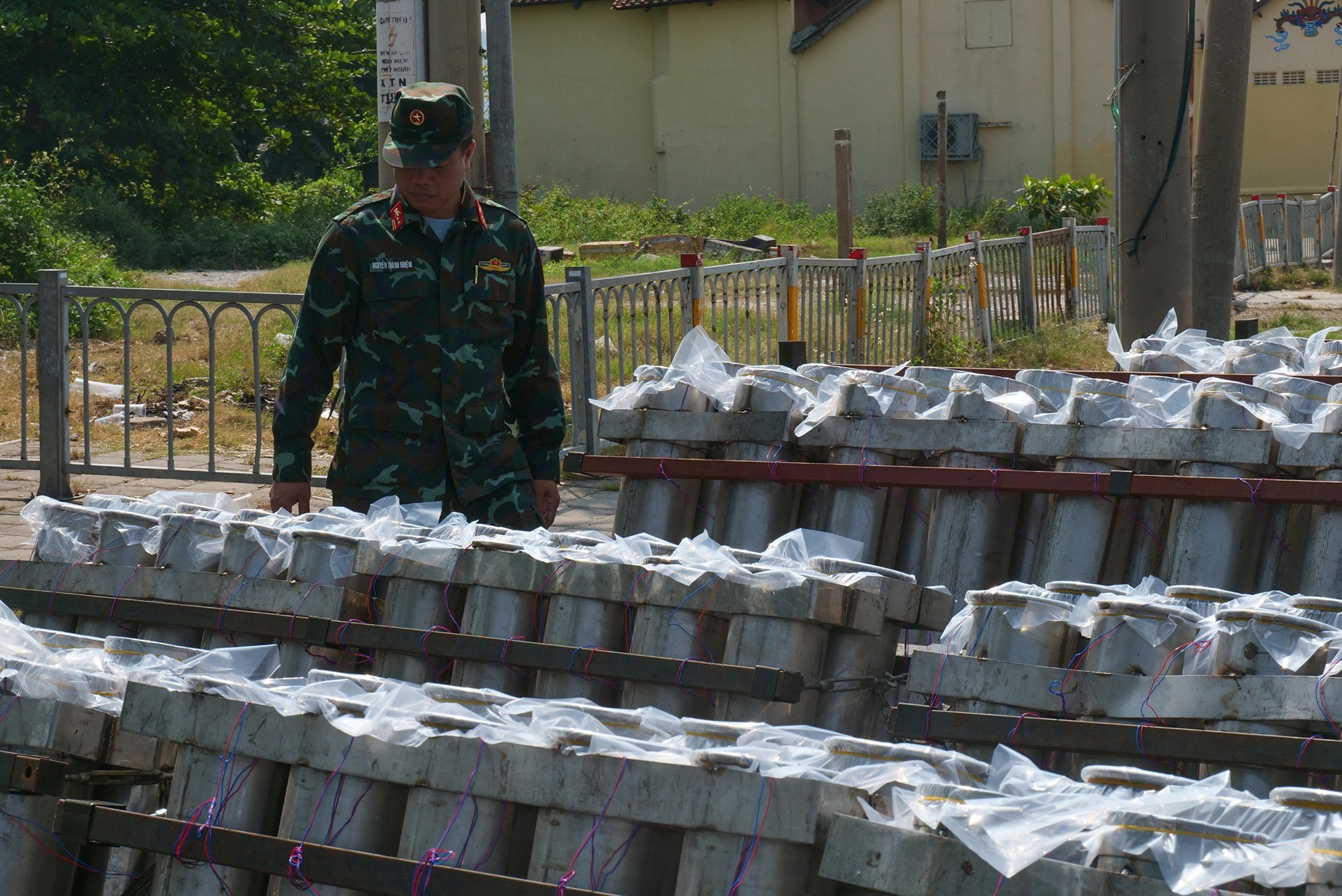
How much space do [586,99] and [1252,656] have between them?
1395 inches

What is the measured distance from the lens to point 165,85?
2839 cm

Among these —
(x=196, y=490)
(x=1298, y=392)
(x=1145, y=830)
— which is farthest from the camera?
(x=196, y=490)

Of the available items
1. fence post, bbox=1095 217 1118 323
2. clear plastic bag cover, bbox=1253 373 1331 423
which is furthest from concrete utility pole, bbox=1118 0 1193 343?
fence post, bbox=1095 217 1118 323

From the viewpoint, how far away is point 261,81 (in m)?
28.9

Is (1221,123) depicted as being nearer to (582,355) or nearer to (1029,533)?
(582,355)

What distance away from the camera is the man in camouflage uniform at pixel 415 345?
4387mm

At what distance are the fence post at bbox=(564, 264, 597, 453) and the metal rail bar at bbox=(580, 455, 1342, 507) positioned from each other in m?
4.30

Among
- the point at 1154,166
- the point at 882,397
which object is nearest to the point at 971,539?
the point at 882,397

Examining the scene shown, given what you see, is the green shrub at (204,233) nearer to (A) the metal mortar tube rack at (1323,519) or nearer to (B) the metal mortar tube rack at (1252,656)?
(A) the metal mortar tube rack at (1323,519)

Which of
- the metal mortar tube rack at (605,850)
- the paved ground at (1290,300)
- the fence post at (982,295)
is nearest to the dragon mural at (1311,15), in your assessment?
the paved ground at (1290,300)

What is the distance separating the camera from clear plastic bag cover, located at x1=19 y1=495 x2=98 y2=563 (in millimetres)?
3926

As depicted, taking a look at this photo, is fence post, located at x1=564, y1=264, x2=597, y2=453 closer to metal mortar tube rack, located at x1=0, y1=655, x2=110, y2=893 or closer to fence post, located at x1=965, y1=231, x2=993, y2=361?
metal mortar tube rack, located at x1=0, y1=655, x2=110, y2=893

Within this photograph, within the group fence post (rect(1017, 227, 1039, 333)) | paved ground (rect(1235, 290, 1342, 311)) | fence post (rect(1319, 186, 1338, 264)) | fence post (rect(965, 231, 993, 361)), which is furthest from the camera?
fence post (rect(1319, 186, 1338, 264))

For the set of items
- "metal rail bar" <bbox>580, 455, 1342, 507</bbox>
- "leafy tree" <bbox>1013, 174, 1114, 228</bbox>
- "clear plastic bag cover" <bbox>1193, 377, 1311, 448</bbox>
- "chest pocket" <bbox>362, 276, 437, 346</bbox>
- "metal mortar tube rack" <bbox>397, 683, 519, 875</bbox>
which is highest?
"leafy tree" <bbox>1013, 174, 1114, 228</bbox>
